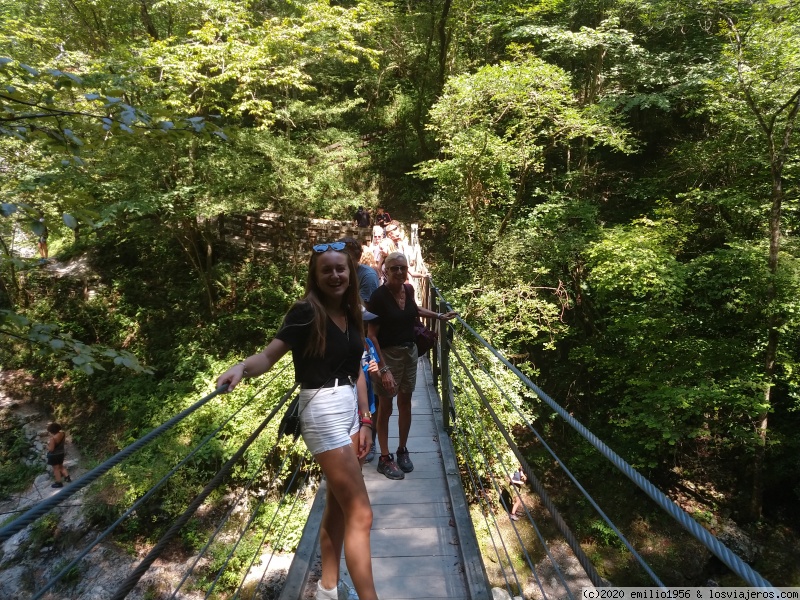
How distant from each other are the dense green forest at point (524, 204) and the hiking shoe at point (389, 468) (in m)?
4.55

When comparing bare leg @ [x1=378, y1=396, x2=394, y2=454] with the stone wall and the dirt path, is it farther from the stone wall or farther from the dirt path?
the stone wall

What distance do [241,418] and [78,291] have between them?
23.9ft

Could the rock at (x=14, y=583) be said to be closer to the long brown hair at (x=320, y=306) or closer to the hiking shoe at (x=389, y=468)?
the hiking shoe at (x=389, y=468)

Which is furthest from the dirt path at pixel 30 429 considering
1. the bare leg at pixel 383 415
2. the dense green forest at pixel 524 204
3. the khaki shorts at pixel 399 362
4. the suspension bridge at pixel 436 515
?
the khaki shorts at pixel 399 362

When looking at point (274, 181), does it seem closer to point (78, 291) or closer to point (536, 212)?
point (536, 212)

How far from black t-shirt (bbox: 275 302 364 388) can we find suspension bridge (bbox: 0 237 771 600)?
23 cm

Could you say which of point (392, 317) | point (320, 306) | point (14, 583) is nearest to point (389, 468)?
point (392, 317)

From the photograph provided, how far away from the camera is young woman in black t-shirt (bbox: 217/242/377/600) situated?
5.98ft

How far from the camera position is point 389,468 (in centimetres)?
341

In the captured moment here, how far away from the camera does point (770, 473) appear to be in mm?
8766

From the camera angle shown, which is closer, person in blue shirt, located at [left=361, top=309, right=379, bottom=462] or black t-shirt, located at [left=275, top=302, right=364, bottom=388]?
black t-shirt, located at [left=275, top=302, right=364, bottom=388]

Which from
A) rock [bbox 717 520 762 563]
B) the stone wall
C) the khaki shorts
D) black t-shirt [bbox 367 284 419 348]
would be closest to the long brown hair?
black t-shirt [bbox 367 284 419 348]

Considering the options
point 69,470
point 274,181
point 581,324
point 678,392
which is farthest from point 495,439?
point 69,470

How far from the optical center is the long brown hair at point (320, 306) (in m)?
1.87
